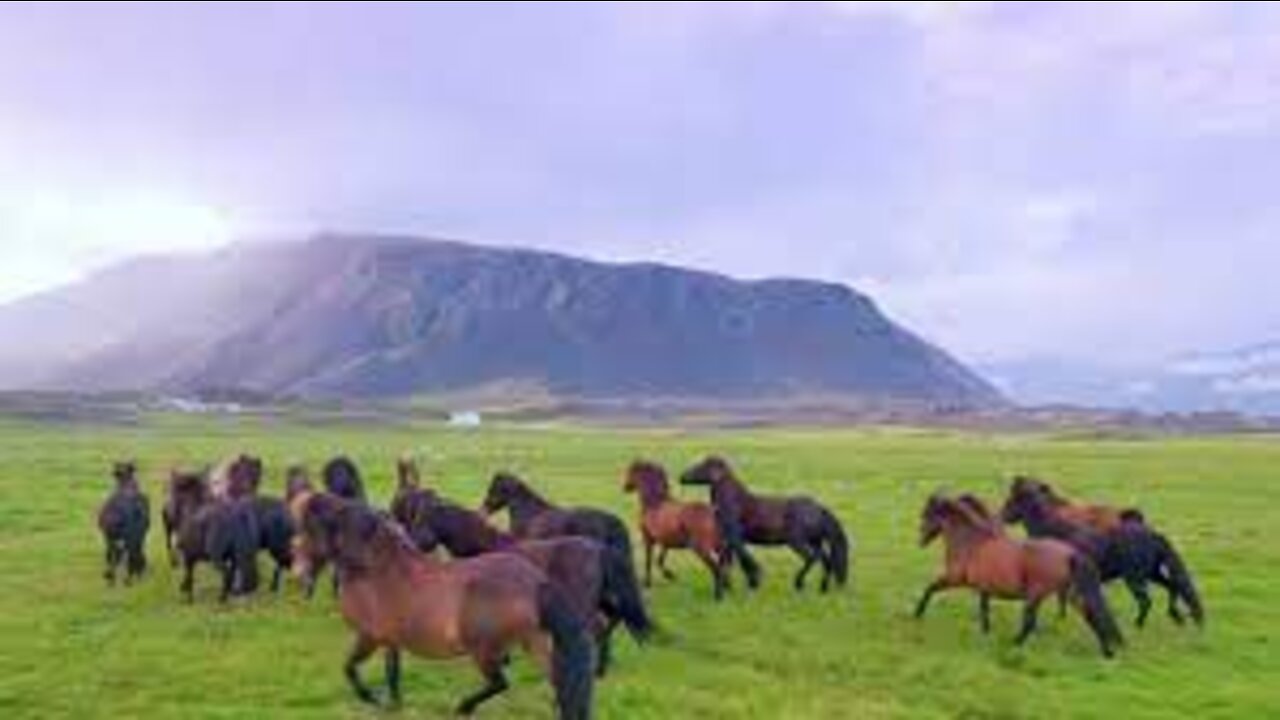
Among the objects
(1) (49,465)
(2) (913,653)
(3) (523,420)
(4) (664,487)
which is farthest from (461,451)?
(3) (523,420)

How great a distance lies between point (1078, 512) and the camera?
81.1ft

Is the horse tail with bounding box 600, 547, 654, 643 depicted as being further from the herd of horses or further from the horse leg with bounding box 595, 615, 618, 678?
the horse leg with bounding box 595, 615, 618, 678

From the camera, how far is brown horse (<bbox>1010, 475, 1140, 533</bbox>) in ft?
78.5

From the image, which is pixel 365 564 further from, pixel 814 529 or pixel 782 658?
pixel 814 529

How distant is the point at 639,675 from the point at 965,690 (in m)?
3.60

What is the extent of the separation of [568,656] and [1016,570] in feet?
26.8

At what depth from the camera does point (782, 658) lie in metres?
19.4

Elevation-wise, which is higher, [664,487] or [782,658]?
[664,487]

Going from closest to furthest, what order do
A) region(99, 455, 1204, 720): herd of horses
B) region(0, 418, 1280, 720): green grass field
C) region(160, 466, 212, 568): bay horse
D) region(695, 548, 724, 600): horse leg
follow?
region(99, 455, 1204, 720): herd of horses → region(0, 418, 1280, 720): green grass field → region(695, 548, 724, 600): horse leg → region(160, 466, 212, 568): bay horse

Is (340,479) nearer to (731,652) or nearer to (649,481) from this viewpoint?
(649,481)

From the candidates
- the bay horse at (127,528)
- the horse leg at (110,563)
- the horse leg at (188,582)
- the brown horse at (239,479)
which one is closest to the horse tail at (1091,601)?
the horse leg at (188,582)

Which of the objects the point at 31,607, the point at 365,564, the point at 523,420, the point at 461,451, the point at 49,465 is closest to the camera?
the point at 365,564

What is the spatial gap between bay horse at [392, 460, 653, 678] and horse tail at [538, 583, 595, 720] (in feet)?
0.98

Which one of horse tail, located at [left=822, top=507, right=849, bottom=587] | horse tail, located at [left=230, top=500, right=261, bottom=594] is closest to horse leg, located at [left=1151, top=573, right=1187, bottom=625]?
horse tail, located at [left=822, top=507, right=849, bottom=587]
